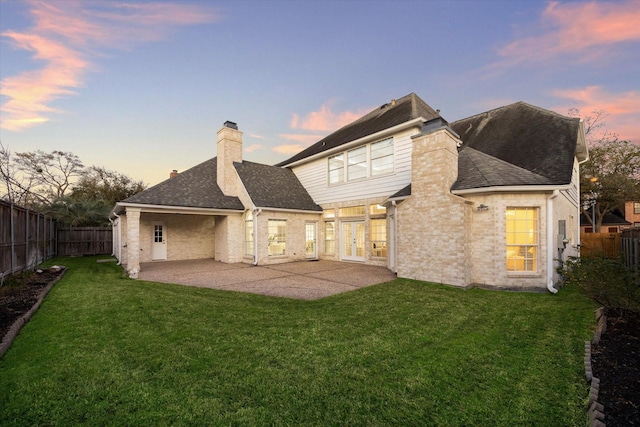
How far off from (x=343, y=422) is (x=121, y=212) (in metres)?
15.3

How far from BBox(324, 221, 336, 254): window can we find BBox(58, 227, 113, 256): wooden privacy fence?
16933mm

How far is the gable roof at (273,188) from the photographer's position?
13.8 metres

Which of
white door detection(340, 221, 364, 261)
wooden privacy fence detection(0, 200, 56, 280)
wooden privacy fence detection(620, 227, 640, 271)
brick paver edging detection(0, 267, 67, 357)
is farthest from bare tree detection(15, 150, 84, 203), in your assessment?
wooden privacy fence detection(620, 227, 640, 271)

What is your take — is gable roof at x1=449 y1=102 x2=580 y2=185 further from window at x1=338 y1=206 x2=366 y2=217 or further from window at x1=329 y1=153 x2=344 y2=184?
window at x1=329 y1=153 x2=344 y2=184

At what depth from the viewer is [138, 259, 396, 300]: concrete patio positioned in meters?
7.84

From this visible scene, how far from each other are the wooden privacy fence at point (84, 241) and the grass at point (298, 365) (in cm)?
1691

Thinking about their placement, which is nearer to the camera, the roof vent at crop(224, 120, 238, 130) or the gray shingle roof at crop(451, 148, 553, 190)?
the gray shingle roof at crop(451, 148, 553, 190)

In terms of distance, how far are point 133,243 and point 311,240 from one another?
331 inches

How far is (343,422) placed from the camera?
2373 millimetres

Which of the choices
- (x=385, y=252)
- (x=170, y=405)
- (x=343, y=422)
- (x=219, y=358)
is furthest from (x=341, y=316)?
(x=385, y=252)

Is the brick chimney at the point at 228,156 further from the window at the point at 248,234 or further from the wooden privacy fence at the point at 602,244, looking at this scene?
the wooden privacy fence at the point at 602,244

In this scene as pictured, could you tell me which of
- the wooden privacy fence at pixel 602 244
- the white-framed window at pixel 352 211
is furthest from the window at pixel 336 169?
the wooden privacy fence at pixel 602 244

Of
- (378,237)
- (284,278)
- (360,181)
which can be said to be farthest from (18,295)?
(360,181)

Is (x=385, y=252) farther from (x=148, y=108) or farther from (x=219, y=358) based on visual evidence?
(x=148, y=108)
